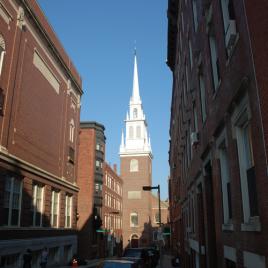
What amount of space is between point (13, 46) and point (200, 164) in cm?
1390

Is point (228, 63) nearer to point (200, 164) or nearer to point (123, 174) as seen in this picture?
point (200, 164)

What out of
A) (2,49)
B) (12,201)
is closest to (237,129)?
(2,49)

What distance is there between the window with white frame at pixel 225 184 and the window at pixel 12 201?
1439 centimetres

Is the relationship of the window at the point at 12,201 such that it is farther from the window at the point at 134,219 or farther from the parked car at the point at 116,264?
the window at the point at 134,219

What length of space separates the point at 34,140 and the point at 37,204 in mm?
4504

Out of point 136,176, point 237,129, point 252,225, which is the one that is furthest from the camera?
point 136,176

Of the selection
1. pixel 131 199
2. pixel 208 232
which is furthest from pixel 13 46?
pixel 131 199

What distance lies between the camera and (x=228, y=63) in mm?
8031

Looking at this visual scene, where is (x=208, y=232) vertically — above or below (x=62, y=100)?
below

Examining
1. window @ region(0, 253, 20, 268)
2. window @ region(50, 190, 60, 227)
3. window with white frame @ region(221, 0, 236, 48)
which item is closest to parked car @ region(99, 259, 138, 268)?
window with white frame @ region(221, 0, 236, 48)

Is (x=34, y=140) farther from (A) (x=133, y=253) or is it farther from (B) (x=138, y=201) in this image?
(B) (x=138, y=201)

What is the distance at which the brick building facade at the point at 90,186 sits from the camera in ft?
149

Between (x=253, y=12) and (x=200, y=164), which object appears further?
(x=200, y=164)

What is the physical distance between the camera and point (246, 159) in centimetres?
714
